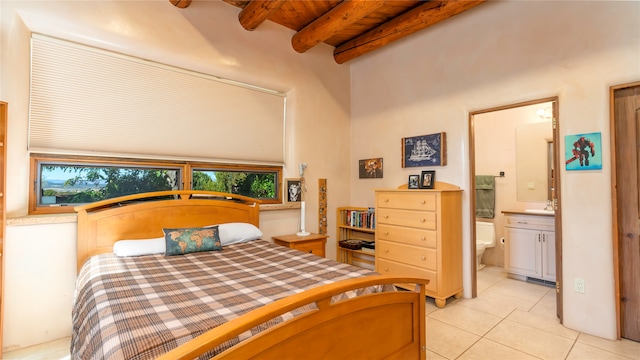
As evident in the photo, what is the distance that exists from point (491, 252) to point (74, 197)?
16.8 ft

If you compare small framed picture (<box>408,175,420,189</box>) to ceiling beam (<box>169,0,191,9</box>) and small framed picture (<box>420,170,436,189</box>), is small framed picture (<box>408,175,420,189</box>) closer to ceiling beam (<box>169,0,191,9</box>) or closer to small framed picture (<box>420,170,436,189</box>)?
small framed picture (<box>420,170,436,189</box>)

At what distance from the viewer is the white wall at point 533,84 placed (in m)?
2.32

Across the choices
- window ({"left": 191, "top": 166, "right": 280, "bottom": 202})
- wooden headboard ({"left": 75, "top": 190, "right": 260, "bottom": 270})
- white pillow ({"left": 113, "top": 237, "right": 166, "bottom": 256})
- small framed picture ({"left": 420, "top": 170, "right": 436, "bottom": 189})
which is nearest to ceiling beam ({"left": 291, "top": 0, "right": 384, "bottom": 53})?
window ({"left": 191, "top": 166, "right": 280, "bottom": 202})

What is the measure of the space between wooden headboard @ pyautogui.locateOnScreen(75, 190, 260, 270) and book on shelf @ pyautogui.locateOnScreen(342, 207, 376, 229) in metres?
1.37

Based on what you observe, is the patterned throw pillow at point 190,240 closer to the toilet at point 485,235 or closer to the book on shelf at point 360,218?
the book on shelf at point 360,218

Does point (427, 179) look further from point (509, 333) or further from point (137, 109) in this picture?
point (137, 109)

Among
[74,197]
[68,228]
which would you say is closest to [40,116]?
[74,197]

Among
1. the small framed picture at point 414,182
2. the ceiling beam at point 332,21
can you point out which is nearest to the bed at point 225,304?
the small framed picture at point 414,182

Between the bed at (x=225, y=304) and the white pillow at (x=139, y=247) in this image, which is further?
the white pillow at (x=139, y=247)

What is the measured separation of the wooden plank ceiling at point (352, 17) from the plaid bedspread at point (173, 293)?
244 centimetres

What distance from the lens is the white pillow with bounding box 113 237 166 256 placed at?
7.50ft

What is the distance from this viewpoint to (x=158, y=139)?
9.26ft

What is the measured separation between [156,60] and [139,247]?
1.77 meters

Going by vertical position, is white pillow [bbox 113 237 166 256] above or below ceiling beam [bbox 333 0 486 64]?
below
